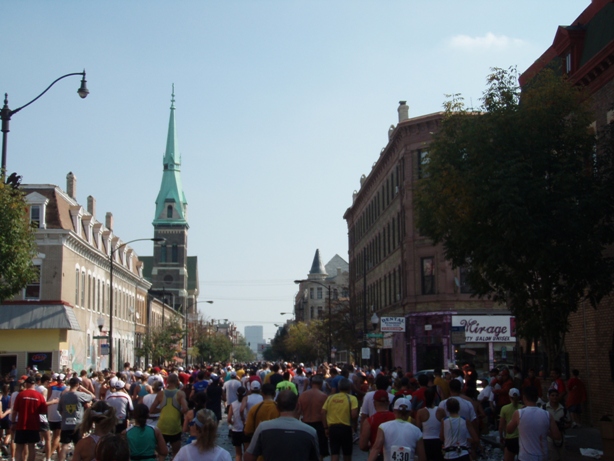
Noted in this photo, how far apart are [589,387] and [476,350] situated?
23072 mm

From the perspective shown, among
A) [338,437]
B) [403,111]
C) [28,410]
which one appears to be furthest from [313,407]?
[403,111]

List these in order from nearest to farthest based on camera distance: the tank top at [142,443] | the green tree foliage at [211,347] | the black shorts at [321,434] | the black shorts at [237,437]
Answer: the tank top at [142,443]
the black shorts at [237,437]
the black shorts at [321,434]
the green tree foliage at [211,347]

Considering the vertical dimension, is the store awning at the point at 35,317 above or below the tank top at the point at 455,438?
above

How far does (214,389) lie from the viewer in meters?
20.7

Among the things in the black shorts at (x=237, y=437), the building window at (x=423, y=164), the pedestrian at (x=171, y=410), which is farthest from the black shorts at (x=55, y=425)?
the building window at (x=423, y=164)

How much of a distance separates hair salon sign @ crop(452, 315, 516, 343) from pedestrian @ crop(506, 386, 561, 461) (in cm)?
3097

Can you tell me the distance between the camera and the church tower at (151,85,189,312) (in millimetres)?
141125

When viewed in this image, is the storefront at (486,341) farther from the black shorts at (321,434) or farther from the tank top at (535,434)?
the tank top at (535,434)

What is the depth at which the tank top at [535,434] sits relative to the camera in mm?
11008

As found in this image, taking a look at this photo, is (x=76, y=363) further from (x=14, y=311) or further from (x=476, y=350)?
(x=476, y=350)

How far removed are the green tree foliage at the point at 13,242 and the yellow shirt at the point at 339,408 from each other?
1508 cm

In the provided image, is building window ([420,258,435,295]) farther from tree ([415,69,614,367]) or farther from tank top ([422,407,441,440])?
tank top ([422,407,441,440])

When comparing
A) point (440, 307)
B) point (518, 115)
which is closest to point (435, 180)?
point (518, 115)

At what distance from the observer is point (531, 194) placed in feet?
60.6
